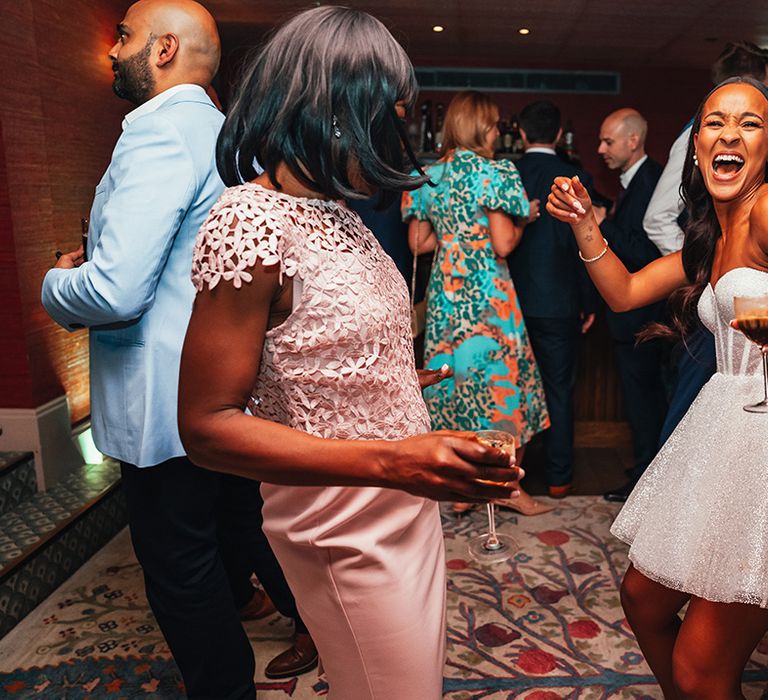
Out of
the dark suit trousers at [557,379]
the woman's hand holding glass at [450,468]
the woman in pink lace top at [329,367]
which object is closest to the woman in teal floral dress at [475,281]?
the dark suit trousers at [557,379]

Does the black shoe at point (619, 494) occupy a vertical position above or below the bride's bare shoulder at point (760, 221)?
below

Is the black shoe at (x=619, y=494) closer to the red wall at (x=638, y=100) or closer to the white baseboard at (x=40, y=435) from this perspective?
the white baseboard at (x=40, y=435)

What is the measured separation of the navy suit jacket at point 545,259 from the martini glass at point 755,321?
2044mm

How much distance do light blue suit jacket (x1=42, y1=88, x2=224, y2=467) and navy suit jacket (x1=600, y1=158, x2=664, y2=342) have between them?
2147 mm

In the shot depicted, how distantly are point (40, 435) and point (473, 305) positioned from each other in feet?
6.34

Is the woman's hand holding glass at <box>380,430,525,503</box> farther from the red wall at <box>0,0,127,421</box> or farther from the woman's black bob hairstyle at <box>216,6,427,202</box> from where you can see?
the red wall at <box>0,0,127,421</box>

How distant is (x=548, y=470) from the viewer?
368 centimetres

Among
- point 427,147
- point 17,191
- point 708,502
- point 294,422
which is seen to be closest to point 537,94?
point 427,147

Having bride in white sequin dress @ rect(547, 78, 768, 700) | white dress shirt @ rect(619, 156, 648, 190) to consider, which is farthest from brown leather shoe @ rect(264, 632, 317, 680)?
white dress shirt @ rect(619, 156, 648, 190)

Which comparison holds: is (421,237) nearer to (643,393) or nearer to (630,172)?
Answer: (630,172)

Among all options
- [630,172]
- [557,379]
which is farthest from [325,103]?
[630,172]

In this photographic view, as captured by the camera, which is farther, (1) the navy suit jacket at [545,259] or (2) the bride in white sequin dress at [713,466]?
(1) the navy suit jacket at [545,259]

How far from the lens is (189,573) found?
1.79 meters

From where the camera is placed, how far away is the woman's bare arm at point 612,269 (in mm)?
1877
